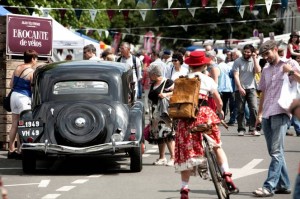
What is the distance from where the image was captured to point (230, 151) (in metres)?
20.2

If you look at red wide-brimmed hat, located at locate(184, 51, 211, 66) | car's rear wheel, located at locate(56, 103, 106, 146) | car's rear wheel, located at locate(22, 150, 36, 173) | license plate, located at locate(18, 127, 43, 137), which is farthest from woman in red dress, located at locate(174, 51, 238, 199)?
car's rear wheel, located at locate(22, 150, 36, 173)

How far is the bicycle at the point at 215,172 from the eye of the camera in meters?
12.6

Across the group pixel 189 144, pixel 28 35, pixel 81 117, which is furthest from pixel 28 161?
pixel 28 35

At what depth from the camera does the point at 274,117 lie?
13.5m

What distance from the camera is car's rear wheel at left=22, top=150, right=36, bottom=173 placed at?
16.1 meters

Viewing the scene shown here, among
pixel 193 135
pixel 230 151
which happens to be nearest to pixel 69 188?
pixel 193 135

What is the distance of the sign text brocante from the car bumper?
479cm

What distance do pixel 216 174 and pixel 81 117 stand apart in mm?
3743

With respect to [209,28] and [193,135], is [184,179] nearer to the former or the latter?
[193,135]

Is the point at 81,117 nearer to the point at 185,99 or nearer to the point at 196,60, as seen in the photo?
the point at 196,60

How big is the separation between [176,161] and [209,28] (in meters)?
83.5

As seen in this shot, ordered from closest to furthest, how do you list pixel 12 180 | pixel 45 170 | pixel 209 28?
1. pixel 12 180
2. pixel 45 170
3. pixel 209 28

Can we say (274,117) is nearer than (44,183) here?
Yes

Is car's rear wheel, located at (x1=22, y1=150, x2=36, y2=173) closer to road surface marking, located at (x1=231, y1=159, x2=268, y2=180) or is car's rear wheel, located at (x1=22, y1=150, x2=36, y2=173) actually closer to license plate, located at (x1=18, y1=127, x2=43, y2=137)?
license plate, located at (x1=18, y1=127, x2=43, y2=137)
